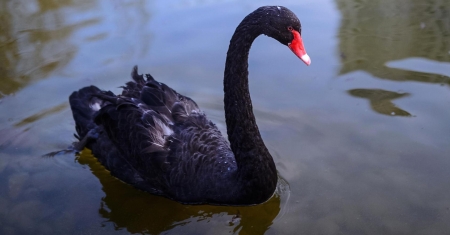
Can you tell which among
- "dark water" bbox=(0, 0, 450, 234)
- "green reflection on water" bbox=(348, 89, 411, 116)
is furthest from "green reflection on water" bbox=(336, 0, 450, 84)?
"green reflection on water" bbox=(348, 89, 411, 116)

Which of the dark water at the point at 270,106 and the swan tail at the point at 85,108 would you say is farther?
the swan tail at the point at 85,108

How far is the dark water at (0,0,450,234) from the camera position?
3.32 m

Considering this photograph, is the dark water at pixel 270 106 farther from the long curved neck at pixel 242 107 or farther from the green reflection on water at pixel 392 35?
the long curved neck at pixel 242 107

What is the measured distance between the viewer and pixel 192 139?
3.42m

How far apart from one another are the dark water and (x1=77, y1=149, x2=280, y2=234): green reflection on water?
0.01 metres

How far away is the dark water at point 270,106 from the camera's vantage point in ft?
10.9

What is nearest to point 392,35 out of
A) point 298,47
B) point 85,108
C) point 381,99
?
point 381,99

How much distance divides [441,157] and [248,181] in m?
1.50

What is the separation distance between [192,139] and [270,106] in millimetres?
1283

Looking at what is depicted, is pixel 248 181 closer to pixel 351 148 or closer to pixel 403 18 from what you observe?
pixel 351 148

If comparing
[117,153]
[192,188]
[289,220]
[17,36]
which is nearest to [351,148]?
[289,220]

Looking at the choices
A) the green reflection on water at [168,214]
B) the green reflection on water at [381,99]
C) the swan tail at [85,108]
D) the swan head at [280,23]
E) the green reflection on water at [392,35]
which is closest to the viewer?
the swan head at [280,23]

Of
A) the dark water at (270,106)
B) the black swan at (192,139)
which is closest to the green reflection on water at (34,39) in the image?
the dark water at (270,106)

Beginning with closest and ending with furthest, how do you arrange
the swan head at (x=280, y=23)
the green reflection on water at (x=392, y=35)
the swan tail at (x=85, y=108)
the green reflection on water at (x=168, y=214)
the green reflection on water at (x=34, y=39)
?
1. the swan head at (x=280, y=23)
2. the green reflection on water at (x=168, y=214)
3. the swan tail at (x=85, y=108)
4. the green reflection on water at (x=392, y=35)
5. the green reflection on water at (x=34, y=39)
